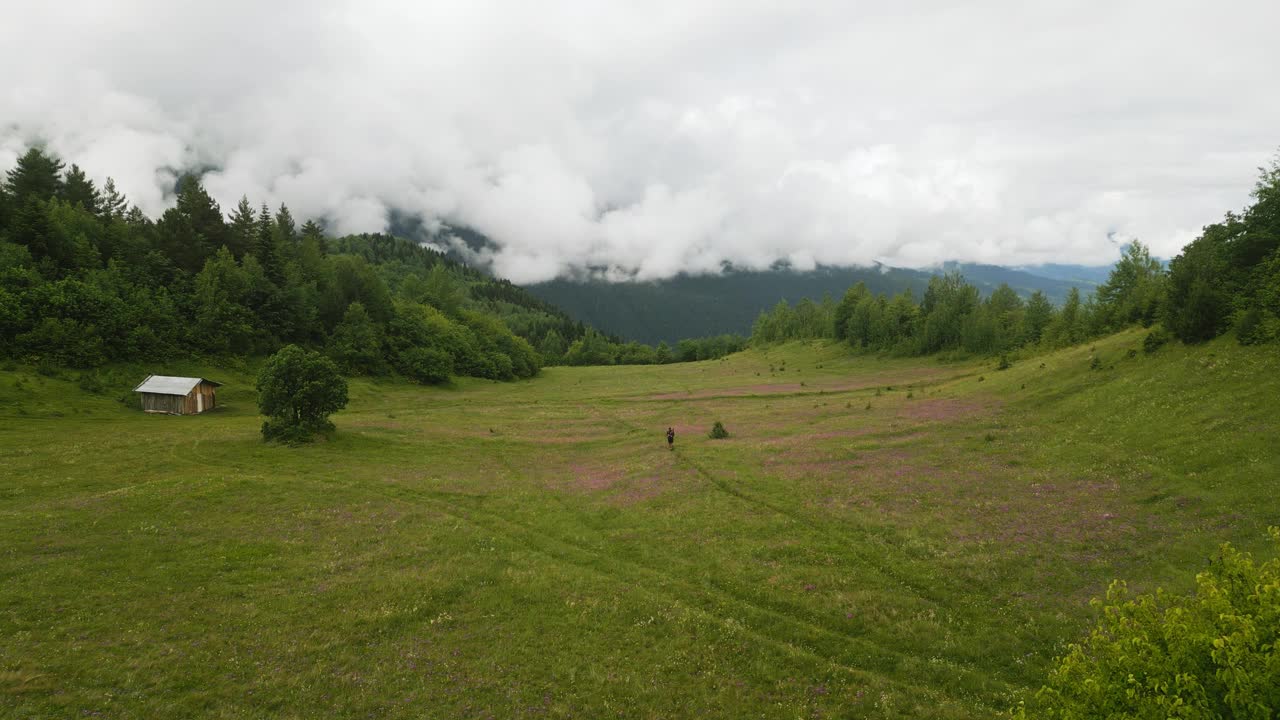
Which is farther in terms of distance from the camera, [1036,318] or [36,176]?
[1036,318]

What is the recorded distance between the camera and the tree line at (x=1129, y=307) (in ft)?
142

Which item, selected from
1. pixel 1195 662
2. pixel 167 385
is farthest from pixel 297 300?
pixel 1195 662

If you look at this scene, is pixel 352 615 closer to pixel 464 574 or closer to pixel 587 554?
pixel 464 574

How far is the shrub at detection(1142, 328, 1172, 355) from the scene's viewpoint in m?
47.5

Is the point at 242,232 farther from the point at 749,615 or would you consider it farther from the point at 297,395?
the point at 749,615

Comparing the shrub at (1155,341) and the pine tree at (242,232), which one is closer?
the shrub at (1155,341)

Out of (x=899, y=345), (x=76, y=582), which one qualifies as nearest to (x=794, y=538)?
(x=76, y=582)

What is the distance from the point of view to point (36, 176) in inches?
3851

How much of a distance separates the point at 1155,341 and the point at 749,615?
168 ft

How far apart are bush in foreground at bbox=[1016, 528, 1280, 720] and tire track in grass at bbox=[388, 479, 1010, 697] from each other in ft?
27.2

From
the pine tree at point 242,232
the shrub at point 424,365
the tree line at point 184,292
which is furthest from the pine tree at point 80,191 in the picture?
the shrub at point 424,365

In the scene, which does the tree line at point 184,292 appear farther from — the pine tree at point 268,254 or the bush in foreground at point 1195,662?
the bush in foreground at point 1195,662

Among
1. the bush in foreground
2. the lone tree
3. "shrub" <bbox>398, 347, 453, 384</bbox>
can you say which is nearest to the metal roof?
Answer: the lone tree

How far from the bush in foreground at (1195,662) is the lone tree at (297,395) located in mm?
58415
